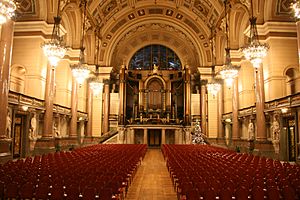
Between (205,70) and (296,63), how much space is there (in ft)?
40.4

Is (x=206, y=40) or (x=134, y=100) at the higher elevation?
(x=206, y=40)

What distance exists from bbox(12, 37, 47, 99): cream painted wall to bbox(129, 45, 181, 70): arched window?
52.7 feet

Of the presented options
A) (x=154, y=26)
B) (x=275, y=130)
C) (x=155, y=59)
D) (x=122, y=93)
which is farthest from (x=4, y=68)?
(x=155, y=59)

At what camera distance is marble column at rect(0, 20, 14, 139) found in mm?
10578

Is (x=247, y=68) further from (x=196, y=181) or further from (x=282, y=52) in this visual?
(x=196, y=181)

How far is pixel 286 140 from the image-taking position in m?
14.4

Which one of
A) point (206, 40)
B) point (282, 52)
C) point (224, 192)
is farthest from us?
point (206, 40)

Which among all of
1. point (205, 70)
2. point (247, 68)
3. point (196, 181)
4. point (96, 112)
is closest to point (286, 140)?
point (247, 68)

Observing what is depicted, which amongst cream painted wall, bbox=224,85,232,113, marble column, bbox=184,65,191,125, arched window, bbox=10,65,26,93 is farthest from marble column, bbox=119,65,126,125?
arched window, bbox=10,65,26,93

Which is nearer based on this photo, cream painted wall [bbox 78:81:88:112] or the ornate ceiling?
cream painted wall [bbox 78:81:88:112]

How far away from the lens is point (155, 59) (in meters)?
31.8

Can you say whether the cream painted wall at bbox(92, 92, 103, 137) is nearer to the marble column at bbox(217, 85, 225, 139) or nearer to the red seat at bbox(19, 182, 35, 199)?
the marble column at bbox(217, 85, 225, 139)

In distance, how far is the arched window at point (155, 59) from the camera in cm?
3161

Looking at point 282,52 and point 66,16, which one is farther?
point 66,16
